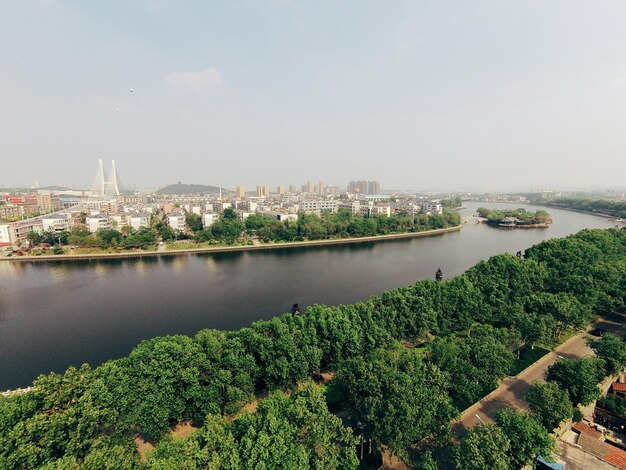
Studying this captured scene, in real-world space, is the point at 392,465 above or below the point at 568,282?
below

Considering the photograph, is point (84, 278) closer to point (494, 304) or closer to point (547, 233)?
point (494, 304)

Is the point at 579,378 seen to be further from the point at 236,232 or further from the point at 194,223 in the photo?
the point at 194,223

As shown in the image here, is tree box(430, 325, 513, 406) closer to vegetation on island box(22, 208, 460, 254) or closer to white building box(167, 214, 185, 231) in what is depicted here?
Result: vegetation on island box(22, 208, 460, 254)

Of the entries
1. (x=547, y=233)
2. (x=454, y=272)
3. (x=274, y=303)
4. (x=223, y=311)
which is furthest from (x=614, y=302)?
(x=547, y=233)

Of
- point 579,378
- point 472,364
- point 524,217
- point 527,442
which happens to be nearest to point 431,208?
point 524,217

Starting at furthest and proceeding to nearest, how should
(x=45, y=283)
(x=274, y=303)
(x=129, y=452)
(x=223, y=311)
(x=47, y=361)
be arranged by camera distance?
(x=45, y=283), (x=274, y=303), (x=223, y=311), (x=47, y=361), (x=129, y=452)

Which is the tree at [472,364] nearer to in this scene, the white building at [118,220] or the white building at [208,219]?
the white building at [208,219]
